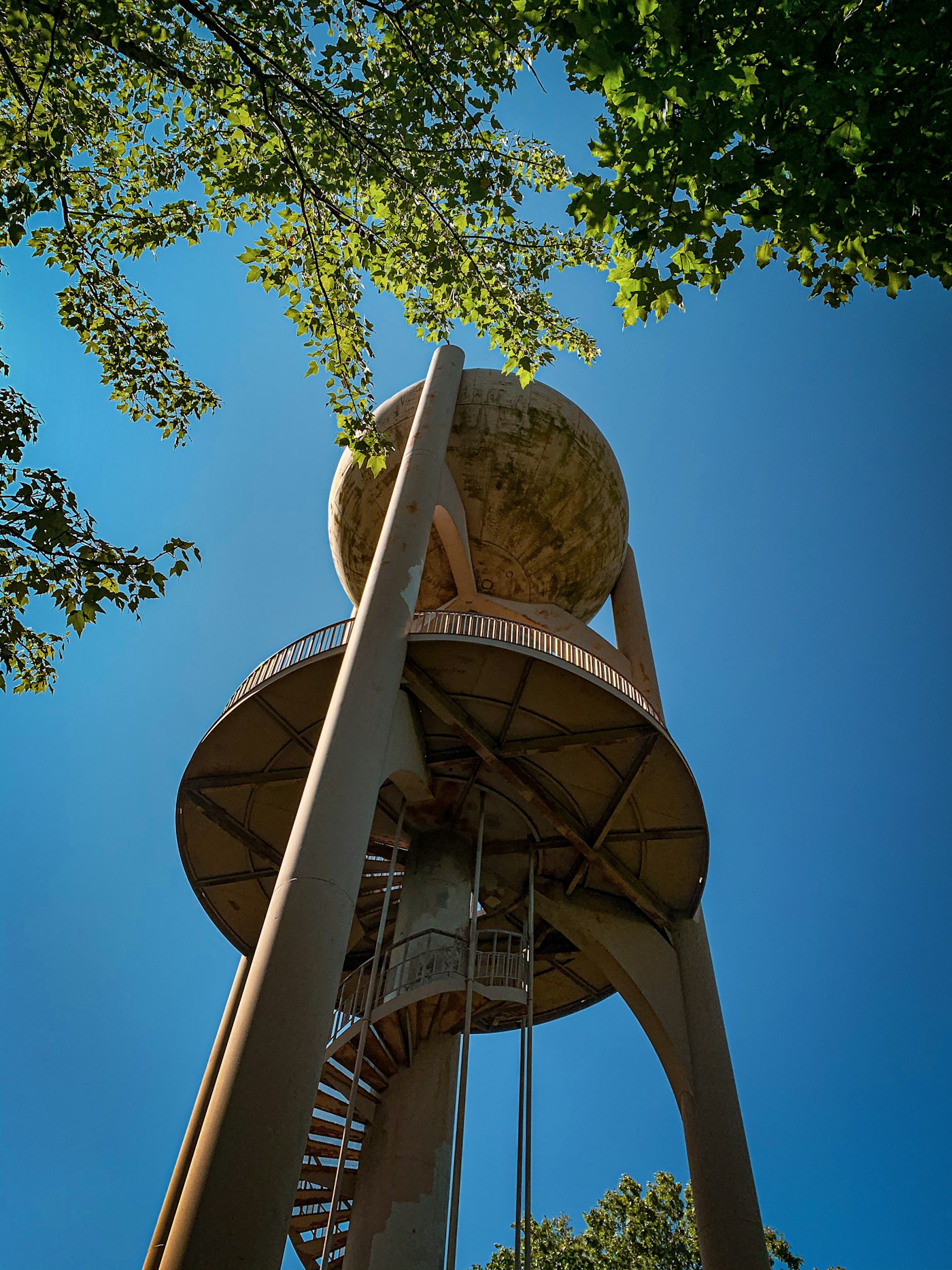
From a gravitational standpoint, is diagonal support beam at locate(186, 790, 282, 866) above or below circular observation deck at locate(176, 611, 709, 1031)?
below

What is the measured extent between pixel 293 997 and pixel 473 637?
5256 millimetres

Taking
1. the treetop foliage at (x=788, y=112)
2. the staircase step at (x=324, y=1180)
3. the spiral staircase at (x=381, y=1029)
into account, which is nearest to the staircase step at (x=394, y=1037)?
the spiral staircase at (x=381, y=1029)

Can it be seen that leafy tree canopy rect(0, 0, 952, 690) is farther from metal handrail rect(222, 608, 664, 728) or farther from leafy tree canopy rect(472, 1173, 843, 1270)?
leafy tree canopy rect(472, 1173, 843, 1270)

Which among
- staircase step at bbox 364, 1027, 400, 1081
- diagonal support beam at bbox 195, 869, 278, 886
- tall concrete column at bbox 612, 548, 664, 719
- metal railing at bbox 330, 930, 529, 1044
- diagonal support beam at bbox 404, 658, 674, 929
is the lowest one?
staircase step at bbox 364, 1027, 400, 1081

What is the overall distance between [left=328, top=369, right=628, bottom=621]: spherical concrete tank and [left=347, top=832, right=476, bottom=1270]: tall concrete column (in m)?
6.48

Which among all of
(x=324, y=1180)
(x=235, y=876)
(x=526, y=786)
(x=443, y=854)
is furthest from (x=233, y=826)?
(x=324, y=1180)

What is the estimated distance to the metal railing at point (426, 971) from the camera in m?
10.0

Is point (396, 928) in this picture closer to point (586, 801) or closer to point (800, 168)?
point (586, 801)

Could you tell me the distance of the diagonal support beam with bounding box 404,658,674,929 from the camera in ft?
36.2

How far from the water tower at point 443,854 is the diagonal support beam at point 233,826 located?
0.16 ft

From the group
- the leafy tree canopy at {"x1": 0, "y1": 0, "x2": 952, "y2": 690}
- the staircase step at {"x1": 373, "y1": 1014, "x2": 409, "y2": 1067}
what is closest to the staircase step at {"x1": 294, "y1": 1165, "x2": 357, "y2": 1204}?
the staircase step at {"x1": 373, "y1": 1014, "x2": 409, "y2": 1067}

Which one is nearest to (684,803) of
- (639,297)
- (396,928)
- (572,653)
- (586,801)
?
(586,801)

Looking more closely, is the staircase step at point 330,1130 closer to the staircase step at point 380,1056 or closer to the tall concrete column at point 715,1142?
the staircase step at point 380,1056

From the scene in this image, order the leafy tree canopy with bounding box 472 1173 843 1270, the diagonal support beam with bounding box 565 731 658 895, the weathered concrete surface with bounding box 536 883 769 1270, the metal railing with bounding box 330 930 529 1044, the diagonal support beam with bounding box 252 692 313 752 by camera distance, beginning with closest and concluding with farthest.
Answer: the weathered concrete surface with bounding box 536 883 769 1270
the metal railing with bounding box 330 930 529 1044
the diagonal support beam with bounding box 252 692 313 752
the diagonal support beam with bounding box 565 731 658 895
the leafy tree canopy with bounding box 472 1173 843 1270
